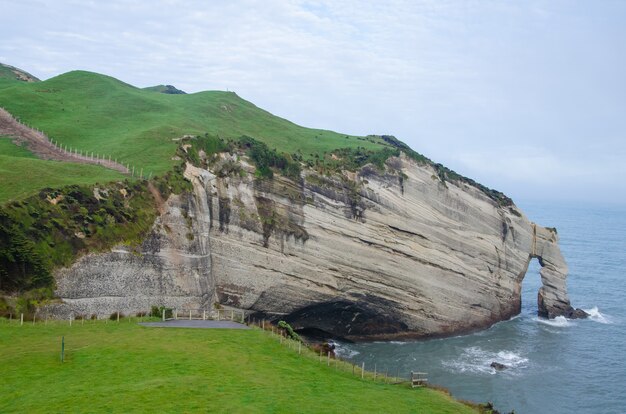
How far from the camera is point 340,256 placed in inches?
2488

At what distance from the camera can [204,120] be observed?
78938 mm

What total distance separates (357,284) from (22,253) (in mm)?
35562

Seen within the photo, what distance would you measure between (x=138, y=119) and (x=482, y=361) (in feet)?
177

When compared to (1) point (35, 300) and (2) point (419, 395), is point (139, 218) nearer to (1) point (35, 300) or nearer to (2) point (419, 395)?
(1) point (35, 300)

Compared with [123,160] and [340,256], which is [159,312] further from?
[340,256]

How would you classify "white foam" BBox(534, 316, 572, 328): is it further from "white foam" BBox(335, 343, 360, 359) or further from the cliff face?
"white foam" BBox(335, 343, 360, 359)

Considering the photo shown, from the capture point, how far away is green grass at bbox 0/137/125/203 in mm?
45153

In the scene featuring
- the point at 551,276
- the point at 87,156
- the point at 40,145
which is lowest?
the point at 551,276

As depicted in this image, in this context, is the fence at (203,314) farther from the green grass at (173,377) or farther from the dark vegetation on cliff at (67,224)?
the dark vegetation on cliff at (67,224)

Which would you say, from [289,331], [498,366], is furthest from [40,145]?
[498,366]

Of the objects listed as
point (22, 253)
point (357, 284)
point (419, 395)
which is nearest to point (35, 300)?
point (22, 253)

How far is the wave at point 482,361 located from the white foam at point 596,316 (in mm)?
23880

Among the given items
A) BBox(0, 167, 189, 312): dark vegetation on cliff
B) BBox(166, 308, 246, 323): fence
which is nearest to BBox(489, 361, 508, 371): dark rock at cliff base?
BBox(166, 308, 246, 323): fence

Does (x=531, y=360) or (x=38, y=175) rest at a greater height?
(x=38, y=175)
